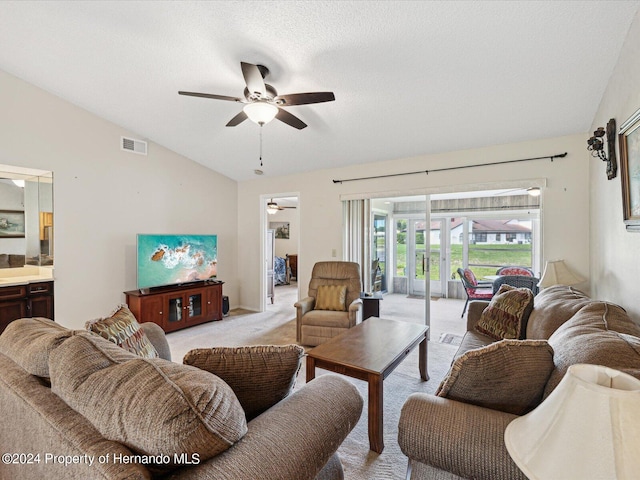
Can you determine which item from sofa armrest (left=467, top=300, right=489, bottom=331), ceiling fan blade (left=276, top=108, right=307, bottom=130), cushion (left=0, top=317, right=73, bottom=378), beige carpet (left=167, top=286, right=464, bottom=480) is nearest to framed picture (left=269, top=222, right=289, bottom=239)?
beige carpet (left=167, top=286, right=464, bottom=480)

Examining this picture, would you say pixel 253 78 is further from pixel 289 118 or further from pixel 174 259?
pixel 174 259

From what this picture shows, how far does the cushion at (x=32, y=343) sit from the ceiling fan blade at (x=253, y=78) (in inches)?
72.2

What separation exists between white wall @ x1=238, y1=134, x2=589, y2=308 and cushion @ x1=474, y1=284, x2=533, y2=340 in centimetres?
121

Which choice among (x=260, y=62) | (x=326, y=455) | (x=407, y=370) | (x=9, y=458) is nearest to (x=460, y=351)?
(x=407, y=370)

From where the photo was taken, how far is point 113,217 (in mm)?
4137

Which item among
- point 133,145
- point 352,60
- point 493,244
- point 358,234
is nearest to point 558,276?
point 358,234

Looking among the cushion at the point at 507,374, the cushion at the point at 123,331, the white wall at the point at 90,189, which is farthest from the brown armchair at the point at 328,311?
the white wall at the point at 90,189

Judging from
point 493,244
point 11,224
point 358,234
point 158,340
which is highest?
point 11,224

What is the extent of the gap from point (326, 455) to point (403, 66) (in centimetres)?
261

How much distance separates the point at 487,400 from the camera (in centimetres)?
122

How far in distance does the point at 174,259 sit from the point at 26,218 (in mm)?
1747

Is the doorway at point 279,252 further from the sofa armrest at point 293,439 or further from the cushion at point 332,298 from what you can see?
the sofa armrest at point 293,439

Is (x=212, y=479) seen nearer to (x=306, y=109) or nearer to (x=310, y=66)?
(x=310, y=66)

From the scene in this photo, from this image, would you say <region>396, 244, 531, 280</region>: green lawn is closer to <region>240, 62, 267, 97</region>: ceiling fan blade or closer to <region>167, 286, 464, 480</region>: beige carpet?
<region>167, 286, 464, 480</region>: beige carpet
